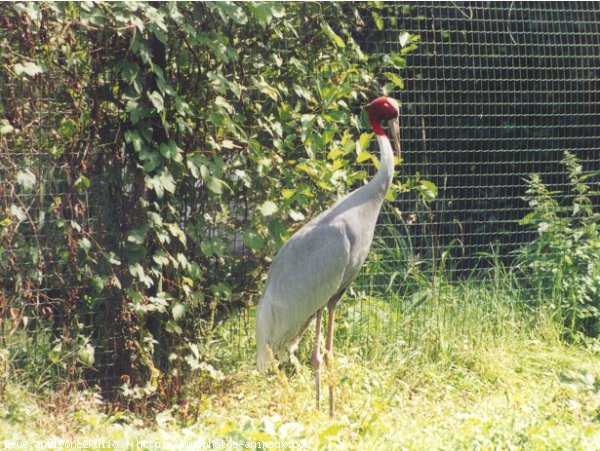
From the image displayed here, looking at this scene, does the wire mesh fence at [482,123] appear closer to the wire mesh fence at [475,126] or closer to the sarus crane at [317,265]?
the wire mesh fence at [475,126]

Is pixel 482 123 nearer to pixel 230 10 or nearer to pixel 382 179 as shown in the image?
pixel 382 179

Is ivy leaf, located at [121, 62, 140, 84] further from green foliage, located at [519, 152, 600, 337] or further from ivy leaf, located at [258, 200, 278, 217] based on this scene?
green foliage, located at [519, 152, 600, 337]

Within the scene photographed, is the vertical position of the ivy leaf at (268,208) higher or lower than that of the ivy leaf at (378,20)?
lower

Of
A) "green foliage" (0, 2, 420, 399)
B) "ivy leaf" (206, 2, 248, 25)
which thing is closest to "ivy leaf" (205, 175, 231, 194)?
"green foliage" (0, 2, 420, 399)

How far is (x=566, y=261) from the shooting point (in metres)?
6.75

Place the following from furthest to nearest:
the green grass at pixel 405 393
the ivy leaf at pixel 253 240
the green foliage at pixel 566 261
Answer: the green foliage at pixel 566 261
the ivy leaf at pixel 253 240
the green grass at pixel 405 393

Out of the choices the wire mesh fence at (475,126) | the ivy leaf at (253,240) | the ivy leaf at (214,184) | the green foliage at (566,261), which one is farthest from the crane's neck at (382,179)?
the green foliage at (566,261)

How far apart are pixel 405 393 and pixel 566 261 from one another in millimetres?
1862

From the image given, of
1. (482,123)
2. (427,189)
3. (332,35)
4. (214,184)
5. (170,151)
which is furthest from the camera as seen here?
(482,123)

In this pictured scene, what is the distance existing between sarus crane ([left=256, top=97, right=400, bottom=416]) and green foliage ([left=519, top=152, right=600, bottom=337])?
202 centimetres

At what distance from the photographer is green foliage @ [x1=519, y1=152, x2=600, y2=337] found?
6754mm

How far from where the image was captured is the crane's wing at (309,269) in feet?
17.0

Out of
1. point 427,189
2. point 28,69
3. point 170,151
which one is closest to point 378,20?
point 427,189

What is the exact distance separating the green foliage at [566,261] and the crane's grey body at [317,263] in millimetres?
2021
